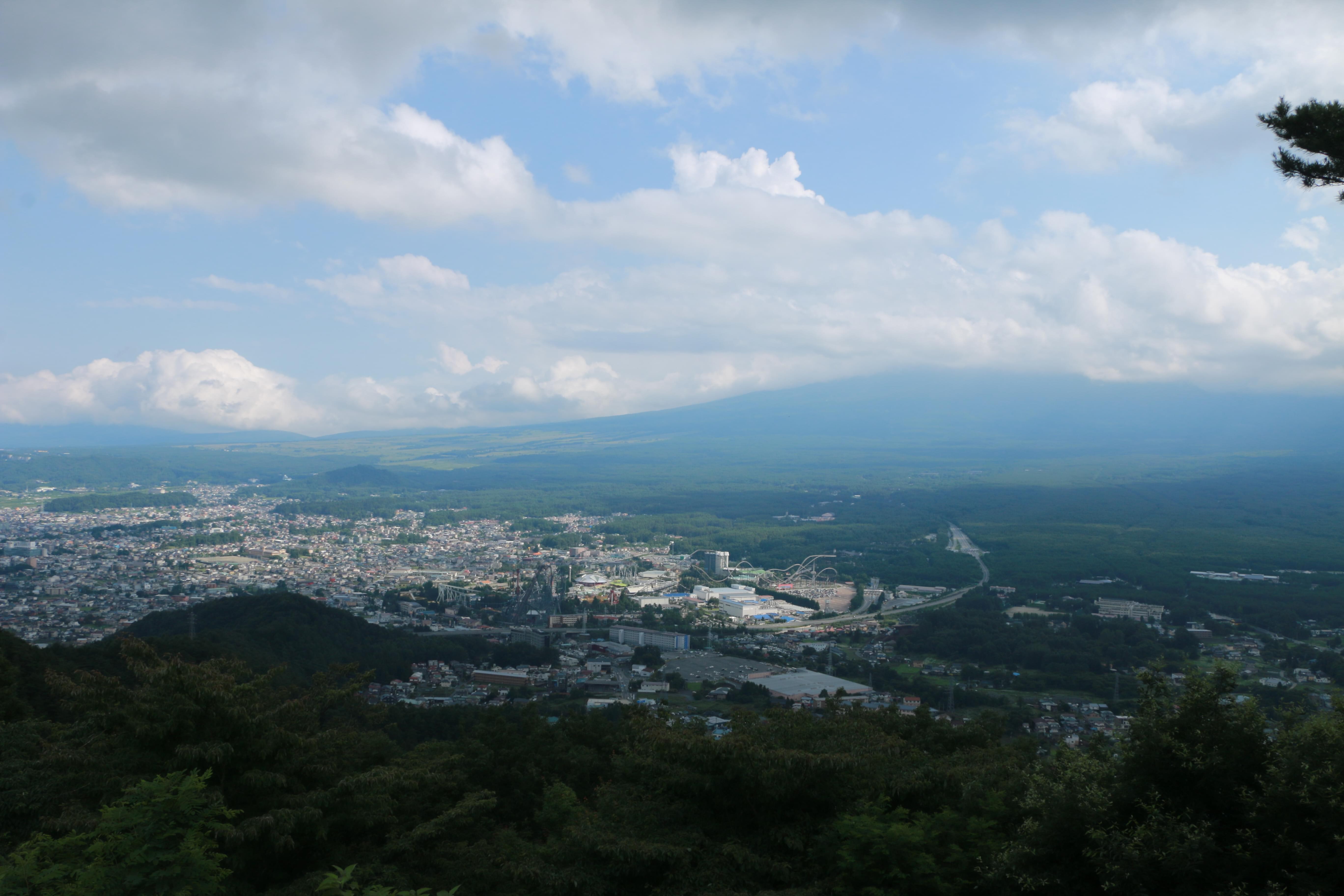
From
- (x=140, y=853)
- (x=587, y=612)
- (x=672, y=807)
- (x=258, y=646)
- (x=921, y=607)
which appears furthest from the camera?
(x=921, y=607)

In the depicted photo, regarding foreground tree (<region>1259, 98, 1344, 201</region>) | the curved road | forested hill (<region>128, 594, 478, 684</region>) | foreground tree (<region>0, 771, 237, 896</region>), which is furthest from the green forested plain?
the curved road

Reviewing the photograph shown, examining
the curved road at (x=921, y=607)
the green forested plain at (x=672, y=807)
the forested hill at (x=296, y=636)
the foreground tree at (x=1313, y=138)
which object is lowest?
the curved road at (x=921, y=607)

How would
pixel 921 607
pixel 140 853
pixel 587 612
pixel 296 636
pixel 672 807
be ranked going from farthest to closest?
A: pixel 921 607 < pixel 587 612 < pixel 296 636 < pixel 672 807 < pixel 140 853

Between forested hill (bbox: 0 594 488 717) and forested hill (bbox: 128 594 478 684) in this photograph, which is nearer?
forested hill (bbox: 0 594 488 717)

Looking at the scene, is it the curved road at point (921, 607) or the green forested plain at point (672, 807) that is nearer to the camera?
the green forested plain at point (672, 807)

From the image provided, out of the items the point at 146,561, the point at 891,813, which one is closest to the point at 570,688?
the point at 891,813

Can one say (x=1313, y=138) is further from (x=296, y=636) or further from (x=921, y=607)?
(x=921, y=607)

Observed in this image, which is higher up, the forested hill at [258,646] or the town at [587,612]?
the forested hill at [258,646]

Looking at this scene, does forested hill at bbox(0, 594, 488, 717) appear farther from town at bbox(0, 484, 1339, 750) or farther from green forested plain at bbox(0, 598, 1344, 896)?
green forested plain at bbox(0, 598, 1344, 896)

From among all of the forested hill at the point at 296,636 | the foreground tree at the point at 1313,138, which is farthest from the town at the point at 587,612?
the foreground tree at the point at 1313,138

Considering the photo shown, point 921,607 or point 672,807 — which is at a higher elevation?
point 672,807

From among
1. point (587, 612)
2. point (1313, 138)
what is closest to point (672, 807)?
point (1313, 138)

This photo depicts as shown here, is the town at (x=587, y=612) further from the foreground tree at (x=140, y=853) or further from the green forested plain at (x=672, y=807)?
the foreground tree at (x=140, y=853)
